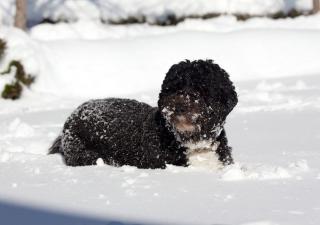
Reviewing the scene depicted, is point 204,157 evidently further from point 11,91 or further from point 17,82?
point 17,82

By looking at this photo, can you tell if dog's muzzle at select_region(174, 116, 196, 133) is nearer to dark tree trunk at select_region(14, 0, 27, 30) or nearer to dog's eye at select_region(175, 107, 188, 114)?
dog's eye at select_region(175, 107, 188, 114)

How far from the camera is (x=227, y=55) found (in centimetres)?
1359

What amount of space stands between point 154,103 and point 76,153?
4526 mm

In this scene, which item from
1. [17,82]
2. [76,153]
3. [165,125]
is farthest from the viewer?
[17,82]

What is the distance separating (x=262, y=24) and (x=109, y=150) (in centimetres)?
1145

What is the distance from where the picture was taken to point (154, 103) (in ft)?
34.8

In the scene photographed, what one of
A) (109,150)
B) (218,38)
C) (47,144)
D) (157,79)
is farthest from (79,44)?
(109,150)

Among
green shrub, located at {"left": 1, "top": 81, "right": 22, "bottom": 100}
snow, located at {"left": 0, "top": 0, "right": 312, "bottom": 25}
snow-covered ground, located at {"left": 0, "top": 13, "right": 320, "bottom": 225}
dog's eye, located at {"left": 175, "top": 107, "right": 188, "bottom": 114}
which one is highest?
dog's eye, located at {"left": 175, "top": 107, "right": 188, "bottom": 114}

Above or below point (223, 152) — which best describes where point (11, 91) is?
below

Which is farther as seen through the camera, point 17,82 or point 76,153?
point 17,82

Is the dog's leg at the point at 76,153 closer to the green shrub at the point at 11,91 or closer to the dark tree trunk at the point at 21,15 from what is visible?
the green shrub at the point at 11,91

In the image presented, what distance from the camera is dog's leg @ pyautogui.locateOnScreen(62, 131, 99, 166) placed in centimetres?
612

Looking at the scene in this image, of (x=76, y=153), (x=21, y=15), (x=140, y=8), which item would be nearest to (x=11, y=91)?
(x=21, y=15)

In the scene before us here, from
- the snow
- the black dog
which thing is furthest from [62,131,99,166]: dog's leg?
the snow
